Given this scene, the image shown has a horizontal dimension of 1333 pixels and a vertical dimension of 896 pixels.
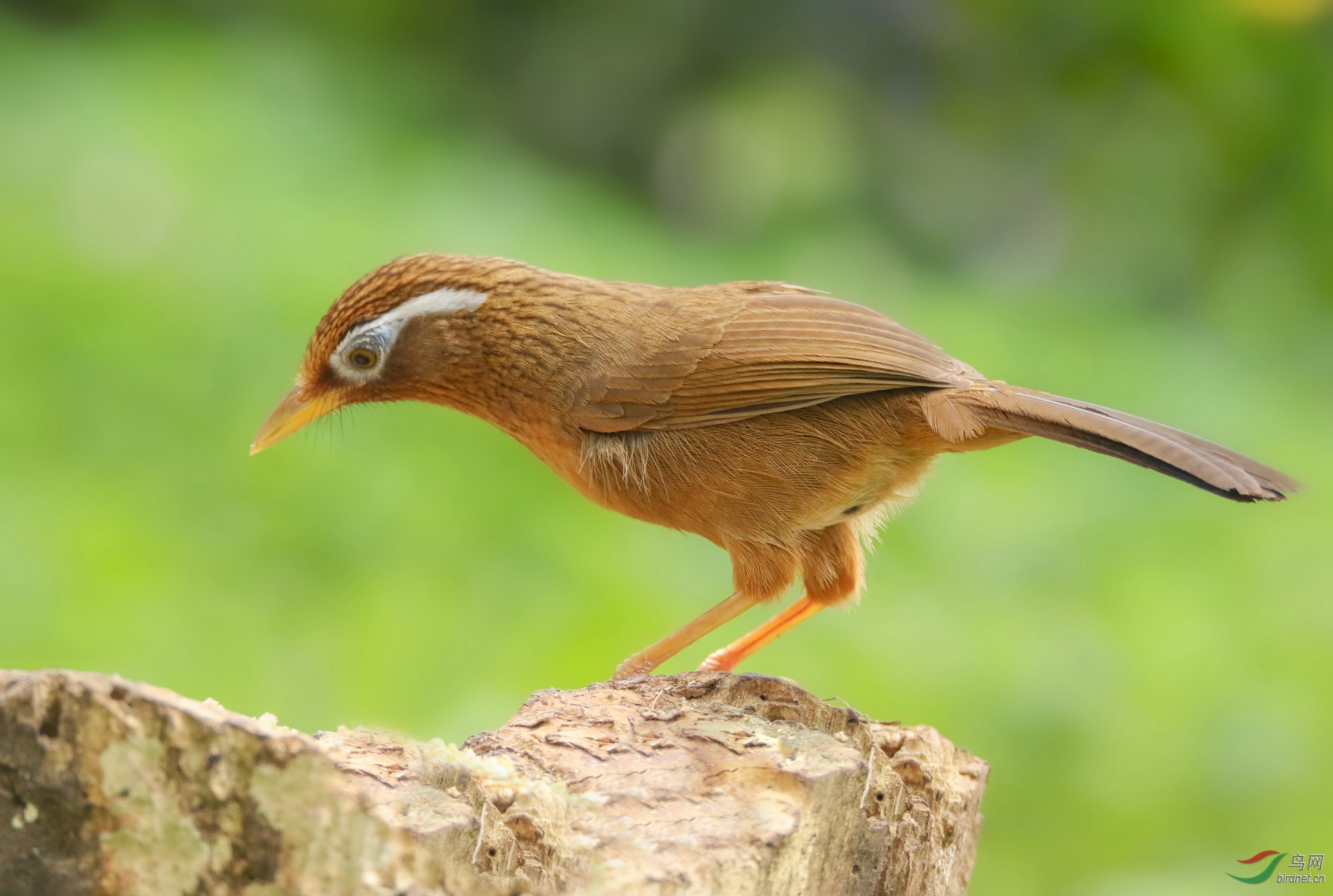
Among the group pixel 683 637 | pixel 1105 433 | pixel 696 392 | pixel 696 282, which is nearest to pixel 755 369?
pixel 696 392

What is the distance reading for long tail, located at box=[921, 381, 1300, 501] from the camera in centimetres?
318

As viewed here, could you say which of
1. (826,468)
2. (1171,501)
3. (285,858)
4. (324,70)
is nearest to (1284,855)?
(1171,501)

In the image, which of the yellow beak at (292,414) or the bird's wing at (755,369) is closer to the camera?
the bird's wing at (755,369)

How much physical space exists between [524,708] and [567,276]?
5.64ft

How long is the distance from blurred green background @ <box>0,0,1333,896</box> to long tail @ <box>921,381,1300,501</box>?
721 millimetres

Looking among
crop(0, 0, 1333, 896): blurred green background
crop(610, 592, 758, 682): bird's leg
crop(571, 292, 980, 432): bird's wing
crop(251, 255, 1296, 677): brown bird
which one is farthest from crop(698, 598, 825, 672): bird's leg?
crop(0, 0, 1333, 896): blurred green background

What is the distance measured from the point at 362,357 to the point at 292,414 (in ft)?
1.20

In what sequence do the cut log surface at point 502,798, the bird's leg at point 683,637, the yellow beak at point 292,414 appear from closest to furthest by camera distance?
the cut log surface at point 502,798 < the bird's leg at point 683,637 < the yellow beak at point 292,414

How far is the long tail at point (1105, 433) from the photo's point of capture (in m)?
3.18

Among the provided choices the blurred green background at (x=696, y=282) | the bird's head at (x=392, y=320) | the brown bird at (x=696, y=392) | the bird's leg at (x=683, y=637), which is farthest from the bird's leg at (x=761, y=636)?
the bird's head at (x=392, y=320)

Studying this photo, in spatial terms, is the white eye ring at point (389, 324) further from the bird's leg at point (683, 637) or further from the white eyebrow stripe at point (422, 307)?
the bird's leg at point (683, 637)

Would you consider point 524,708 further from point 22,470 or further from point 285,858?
point 22,470

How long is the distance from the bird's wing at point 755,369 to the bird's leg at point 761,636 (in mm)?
776

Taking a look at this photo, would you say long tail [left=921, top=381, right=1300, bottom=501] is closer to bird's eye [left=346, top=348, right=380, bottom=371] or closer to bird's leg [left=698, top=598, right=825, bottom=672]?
bird's leg [left=698, top=598, right=825, bottom=672]
